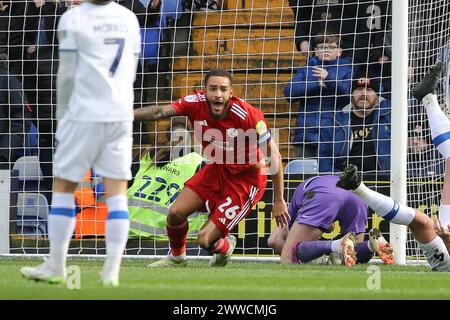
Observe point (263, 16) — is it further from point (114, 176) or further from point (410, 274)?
point (114, 176)

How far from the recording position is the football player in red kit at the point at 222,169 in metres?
9.67

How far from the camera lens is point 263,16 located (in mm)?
14062

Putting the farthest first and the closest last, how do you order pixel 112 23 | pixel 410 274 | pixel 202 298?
1. pixel 410 274
2. pixel 112 23
3. pixel 202 298

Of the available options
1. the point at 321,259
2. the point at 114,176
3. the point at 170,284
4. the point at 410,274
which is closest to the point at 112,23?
the point at 114,176

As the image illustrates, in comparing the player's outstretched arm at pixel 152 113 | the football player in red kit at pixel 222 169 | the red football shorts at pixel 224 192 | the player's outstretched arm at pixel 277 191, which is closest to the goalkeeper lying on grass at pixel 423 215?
the player's outstretched arm at pixel 277 191

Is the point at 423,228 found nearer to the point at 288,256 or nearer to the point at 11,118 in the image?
the point at 288,256

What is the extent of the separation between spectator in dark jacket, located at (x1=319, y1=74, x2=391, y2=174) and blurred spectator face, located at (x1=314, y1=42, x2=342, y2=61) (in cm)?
45

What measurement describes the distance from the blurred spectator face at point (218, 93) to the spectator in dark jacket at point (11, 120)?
174 inches

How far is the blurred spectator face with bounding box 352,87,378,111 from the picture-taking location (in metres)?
13.0

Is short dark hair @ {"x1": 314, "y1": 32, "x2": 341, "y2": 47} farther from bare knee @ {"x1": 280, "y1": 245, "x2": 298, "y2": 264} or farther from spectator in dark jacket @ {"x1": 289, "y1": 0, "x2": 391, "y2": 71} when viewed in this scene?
bare knee @ {"x1": 280, "y1": 245, "x2": 298, "y2": 264}

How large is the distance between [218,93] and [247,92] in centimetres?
441

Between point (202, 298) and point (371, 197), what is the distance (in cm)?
374

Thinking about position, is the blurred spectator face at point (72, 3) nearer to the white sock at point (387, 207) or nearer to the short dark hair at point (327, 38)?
the short dark hair at point (327, 38)

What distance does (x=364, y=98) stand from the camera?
1305 cm
